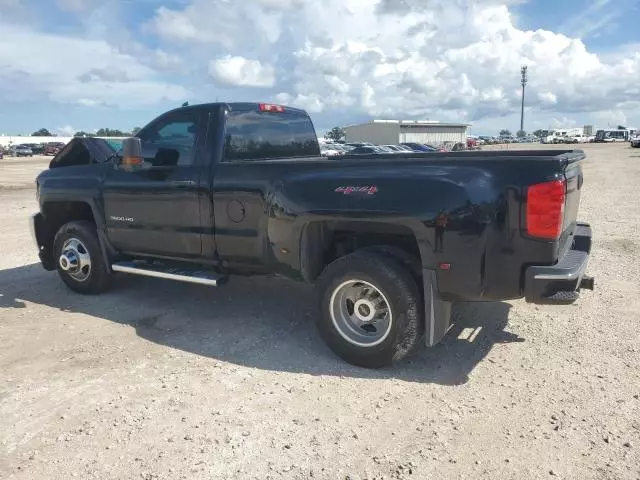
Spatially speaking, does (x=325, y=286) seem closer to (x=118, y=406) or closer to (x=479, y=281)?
(x=479, y=281)

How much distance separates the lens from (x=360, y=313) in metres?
4.15

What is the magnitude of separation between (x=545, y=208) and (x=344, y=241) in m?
1.61

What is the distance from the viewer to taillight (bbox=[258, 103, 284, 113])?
5482 millimetres

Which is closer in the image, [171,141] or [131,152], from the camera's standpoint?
[131,152]

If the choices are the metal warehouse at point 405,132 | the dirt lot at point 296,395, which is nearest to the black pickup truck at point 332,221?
the dirt lot at point 296,395

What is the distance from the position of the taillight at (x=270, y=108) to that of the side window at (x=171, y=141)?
2.34ft

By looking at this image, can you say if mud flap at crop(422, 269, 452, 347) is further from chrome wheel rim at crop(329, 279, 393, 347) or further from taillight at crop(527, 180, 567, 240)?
taillight at crop(527, 180, 567, 240)

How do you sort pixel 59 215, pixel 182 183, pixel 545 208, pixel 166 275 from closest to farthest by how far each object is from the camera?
pixel 545 208 → pixel 182 183 → pixel 166 275 → pixel 59 215

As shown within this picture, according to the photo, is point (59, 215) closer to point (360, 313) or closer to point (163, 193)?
point (163, 193)

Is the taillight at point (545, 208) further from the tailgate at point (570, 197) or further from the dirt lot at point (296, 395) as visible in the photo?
the dirt lot at point (296, 395)

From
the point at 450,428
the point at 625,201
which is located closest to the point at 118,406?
the point at 450,428

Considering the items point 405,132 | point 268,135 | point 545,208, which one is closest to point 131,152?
point 268,135

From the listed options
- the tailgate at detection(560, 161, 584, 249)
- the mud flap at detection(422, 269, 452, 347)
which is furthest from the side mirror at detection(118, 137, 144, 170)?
the tailgate at detection(560, 161, 584, 249)

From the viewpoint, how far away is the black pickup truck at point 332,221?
11.5 feet
